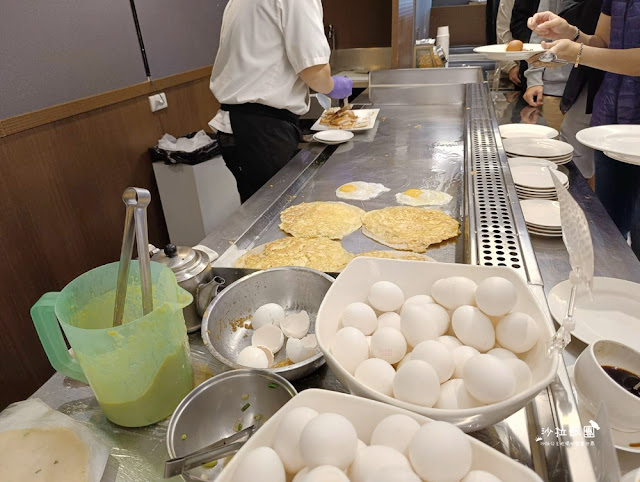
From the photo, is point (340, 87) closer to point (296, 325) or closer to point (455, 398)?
point (296, 325)

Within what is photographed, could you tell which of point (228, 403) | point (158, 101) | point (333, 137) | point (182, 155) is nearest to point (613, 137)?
point (333, 137)

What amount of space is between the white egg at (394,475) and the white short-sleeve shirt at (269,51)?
2.26 meters

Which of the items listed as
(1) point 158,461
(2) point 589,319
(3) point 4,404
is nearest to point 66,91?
(3) point 4,404

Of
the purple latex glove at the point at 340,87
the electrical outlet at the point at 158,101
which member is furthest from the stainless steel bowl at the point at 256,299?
the electrical outlet at the point at 158,101

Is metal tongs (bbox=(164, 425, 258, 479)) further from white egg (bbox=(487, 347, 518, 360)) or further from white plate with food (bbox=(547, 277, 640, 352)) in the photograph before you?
white plate with food (bbox=(547, 277, 640, 352))

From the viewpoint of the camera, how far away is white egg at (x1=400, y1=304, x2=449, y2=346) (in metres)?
0.75

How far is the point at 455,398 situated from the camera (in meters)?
0.65

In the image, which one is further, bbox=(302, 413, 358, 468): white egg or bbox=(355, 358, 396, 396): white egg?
bbox=(355, 358, 396, 396): white egg

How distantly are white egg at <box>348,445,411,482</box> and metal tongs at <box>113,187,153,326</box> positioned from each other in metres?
0.50

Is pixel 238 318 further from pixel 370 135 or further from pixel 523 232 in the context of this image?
pixel 370 135

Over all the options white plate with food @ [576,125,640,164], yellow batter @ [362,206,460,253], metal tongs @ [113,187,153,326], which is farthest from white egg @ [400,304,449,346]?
white plate with food @ [576,125,640,164]

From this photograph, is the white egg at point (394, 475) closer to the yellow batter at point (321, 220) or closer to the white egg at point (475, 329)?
the white egg at point (475, 329)

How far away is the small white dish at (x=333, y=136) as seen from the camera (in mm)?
2746

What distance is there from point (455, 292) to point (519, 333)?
0.14 m
